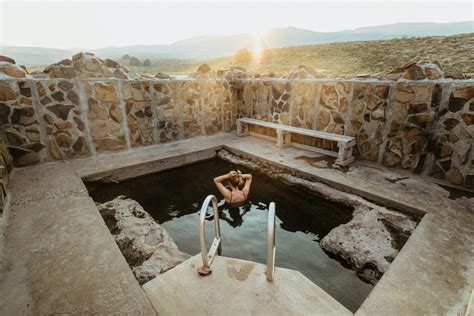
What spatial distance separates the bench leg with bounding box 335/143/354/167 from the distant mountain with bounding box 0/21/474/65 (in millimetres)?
100678

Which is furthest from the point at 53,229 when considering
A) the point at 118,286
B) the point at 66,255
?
the point at 118,286

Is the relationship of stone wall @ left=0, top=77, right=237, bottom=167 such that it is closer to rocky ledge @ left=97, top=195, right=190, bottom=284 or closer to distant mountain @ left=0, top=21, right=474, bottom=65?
rocky ledge @ left=97, top=195, right=190, bottom=284

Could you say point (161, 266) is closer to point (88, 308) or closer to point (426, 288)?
point (88, 308)

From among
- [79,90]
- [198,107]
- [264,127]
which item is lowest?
[264,127]

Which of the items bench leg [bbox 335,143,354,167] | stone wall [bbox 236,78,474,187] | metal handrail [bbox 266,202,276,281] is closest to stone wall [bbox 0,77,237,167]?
stone wall [bbox 236,78,474,187]

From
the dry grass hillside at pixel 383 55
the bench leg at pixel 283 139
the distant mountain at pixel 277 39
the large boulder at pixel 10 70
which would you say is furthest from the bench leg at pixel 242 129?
the distant mountain at pixel 277 39

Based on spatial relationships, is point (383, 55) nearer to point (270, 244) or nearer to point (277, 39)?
point (270, 244)

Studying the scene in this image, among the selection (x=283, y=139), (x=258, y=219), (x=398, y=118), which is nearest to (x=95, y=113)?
(x=258, y=219)

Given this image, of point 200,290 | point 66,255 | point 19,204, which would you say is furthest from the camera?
point 19,204

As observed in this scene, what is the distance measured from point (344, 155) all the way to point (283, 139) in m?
1.89

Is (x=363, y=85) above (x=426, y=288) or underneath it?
above

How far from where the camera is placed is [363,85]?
554 centimetres

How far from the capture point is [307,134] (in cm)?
627

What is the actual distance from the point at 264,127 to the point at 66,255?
6.25m
